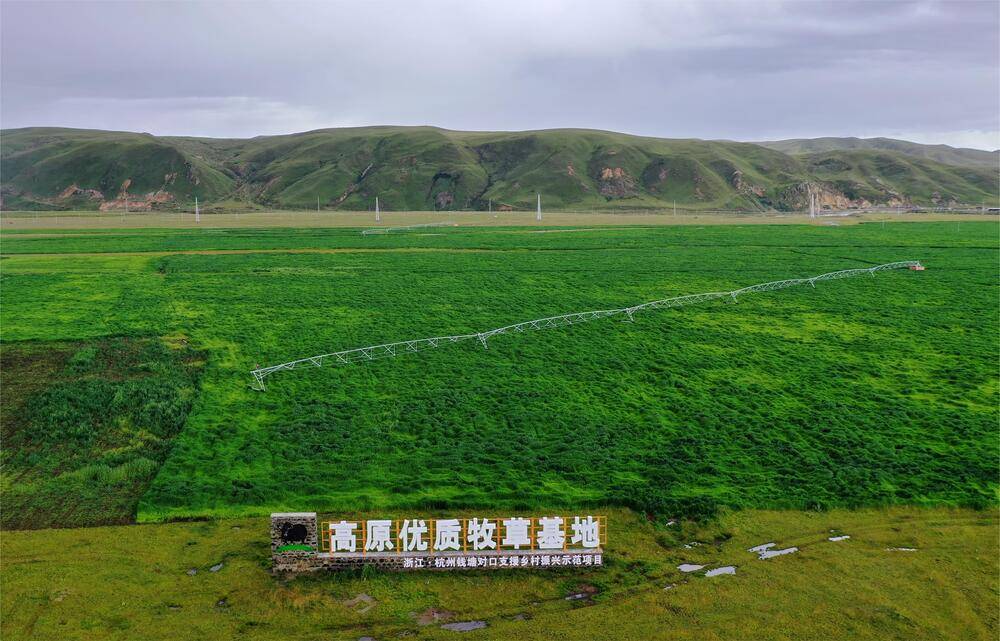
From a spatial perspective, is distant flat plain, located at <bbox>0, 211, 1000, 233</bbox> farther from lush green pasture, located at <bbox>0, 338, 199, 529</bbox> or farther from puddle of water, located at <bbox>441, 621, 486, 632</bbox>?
puddle of water, located at <bbox>441, 621, 486, 632</bbox>

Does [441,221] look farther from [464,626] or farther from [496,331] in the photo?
[464,626]

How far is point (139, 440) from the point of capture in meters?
24.8

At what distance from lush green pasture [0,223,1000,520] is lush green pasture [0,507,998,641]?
157 cm

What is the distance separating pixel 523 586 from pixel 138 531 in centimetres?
1086

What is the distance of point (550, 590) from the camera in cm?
1627

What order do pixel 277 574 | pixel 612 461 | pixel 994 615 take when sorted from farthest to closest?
pixel 612 461
pixel 277 574
pixel 994 615

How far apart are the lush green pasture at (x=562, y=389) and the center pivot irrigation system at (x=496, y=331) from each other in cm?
95

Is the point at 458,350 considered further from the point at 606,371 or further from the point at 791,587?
the point at 791,587

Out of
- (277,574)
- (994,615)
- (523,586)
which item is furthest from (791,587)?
(277,574)

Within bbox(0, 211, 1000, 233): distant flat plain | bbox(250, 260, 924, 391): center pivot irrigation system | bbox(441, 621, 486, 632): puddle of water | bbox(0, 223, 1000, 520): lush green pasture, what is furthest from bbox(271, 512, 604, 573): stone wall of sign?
bbox(0, 211, 1000, 233): distant flat plain

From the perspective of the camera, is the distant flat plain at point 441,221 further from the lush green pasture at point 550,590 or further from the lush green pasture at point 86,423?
the lush green pasture at point 550,590

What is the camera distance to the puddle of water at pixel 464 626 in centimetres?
1497

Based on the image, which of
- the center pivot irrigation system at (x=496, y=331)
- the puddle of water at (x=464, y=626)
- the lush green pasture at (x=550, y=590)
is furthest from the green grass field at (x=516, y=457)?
the center pivot irrigation system at (x=496, y=331)

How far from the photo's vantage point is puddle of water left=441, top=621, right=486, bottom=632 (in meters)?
15.0
